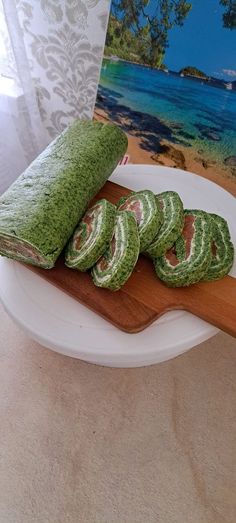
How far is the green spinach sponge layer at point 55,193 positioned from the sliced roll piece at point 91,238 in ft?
0.08

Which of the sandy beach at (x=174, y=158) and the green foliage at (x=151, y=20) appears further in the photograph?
the sandy beach at (x=174, y=158)

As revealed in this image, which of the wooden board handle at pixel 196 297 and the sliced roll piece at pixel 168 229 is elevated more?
the sliced roll piece at pixel 168 229

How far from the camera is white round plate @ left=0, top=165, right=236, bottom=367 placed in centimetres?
67

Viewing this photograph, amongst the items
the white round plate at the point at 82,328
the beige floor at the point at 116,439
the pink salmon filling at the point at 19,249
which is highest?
the pink salmon filling at the point at 19,249

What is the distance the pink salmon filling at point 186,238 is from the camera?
0.73m

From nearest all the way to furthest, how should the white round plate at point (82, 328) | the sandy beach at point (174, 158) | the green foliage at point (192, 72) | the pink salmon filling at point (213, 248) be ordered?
the white round plate at point (82, 328)
the pink salmon filling at point (213, 248)
the green foliage at point (192, 72)
the sandy beach at point (174, 158)

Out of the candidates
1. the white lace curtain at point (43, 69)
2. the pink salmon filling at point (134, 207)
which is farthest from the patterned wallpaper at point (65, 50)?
the pink salmon filling at point (134, 207)

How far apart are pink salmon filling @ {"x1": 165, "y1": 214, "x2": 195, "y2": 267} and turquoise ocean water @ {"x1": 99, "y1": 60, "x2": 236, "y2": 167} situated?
1.15ft

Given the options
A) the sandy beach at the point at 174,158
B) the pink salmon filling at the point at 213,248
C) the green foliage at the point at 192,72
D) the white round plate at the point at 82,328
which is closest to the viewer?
the white round plate at the point at 82,328

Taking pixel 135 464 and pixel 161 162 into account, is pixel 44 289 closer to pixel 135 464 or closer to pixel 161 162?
pixel 135 464

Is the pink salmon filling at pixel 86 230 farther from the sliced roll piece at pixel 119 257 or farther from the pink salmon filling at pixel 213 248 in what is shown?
the pink salmon filling at pixel 213 248

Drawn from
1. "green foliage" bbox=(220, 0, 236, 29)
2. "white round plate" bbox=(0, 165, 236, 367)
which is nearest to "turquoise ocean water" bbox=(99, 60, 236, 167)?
"green foliage" bbox=(220, 0, 236, 29)

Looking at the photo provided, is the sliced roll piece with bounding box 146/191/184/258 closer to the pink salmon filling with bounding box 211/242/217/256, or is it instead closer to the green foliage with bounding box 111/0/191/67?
the pink salmon filling with bounding box 211/242/217/256

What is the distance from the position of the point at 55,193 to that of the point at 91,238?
13cm
